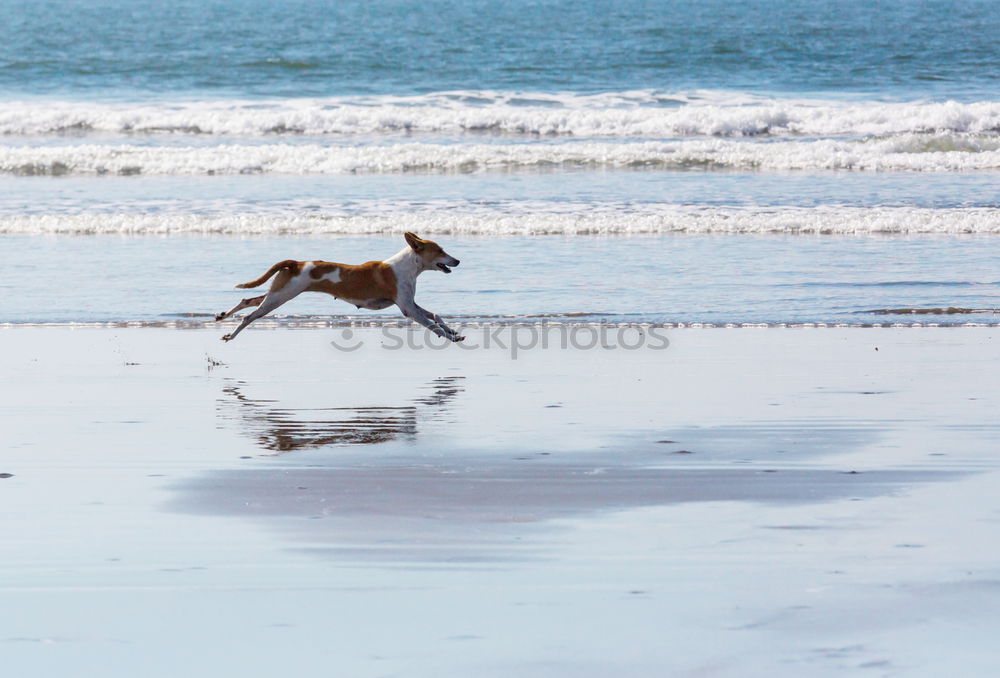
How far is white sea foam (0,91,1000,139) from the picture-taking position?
79.3 feet

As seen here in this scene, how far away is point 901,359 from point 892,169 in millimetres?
11631

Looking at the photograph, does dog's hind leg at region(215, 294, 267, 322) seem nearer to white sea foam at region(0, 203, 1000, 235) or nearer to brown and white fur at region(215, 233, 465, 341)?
brown and white fur at region(215, 233, 465, 341)

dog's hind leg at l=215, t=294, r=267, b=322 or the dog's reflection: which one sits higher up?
dog's hind leg at l=215, t=294, r=267, b=322

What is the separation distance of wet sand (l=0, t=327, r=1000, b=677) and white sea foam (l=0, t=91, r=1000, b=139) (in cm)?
1678

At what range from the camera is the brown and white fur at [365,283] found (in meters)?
8.75

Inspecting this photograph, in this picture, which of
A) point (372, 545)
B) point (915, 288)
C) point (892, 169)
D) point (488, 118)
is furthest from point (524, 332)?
point (488, 118)

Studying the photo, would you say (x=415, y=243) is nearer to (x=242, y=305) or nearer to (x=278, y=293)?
(x=278, y=293)

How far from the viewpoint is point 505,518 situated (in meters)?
4.66

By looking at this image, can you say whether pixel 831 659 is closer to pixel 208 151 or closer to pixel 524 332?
A: pixel 524 332

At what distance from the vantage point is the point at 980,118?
2369 cm

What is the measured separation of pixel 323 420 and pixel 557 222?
7.98 metres

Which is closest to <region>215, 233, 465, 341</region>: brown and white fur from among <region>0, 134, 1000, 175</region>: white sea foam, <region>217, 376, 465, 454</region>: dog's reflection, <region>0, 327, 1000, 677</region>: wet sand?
<region>0, 327, 1000, 677</region>: wet sand

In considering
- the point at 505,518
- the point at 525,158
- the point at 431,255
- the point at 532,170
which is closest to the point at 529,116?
the point at 525,158

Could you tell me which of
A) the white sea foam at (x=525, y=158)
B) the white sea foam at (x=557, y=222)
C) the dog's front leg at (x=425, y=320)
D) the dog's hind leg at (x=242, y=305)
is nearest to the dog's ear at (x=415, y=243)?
the dog's front leg at (x=425, y=320)
